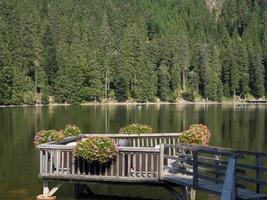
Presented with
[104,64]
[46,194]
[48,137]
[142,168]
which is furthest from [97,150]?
[104,64]

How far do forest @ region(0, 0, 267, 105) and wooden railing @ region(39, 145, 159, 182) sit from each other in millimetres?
102726

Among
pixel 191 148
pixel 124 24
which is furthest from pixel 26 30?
pixel 191 148

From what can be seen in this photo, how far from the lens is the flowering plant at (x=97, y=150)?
1859 centimetres

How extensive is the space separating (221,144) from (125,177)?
72.5ft

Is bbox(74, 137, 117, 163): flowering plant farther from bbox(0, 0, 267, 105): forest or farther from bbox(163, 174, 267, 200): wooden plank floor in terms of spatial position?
bbox(0, 0, 267, 105): forest

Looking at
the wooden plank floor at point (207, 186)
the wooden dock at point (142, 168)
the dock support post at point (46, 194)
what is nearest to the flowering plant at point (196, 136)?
the wooden dock at point (142, 168)

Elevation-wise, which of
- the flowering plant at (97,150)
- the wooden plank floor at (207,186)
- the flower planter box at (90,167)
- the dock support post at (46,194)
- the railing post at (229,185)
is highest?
the railing post at (229,185)

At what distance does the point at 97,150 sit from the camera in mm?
18562

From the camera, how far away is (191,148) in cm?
1758

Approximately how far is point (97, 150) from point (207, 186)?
4.26 metres

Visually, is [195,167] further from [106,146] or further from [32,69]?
[32,69]

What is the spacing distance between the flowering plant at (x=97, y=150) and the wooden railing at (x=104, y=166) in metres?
0.42

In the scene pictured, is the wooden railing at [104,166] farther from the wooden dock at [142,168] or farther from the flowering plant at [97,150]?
the flowering plant at [97,150]

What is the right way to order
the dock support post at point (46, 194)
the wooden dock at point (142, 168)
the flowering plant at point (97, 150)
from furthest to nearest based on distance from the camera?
the dock support post at point (46, 194) < the flowering plant at point (97, 150) < the wooden dock at point (142, 168)
